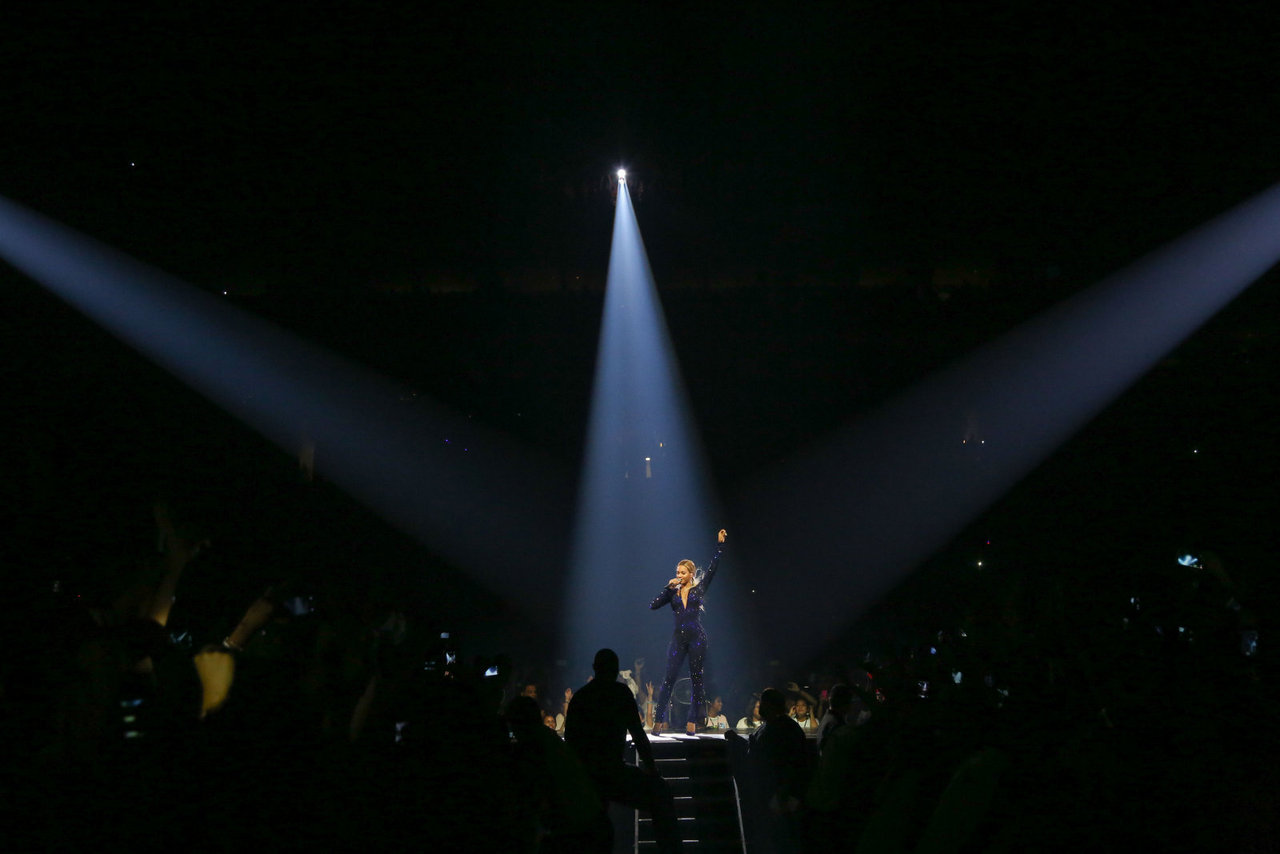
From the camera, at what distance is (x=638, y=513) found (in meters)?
16.0

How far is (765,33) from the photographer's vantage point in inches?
272

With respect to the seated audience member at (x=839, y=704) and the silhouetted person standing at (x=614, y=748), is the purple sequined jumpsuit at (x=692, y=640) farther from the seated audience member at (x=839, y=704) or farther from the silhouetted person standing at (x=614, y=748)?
the silhouetted person standing at (x=614, y=748)

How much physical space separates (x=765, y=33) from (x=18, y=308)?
6711 mm

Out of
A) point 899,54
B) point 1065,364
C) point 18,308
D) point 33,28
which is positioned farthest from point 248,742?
point 1065,364

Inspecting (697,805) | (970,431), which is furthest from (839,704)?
(970,431)

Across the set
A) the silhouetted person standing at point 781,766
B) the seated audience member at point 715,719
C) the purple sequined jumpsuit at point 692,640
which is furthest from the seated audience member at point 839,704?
the seated audience member at point 715,719

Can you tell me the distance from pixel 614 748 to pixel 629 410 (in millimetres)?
10522

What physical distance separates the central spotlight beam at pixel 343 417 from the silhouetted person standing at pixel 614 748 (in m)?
7.52

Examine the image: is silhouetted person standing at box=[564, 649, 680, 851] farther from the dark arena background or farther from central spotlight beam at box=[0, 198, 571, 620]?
central spotlight beam at box=[0, 198, 571, 620]

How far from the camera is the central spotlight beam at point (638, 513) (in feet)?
46.9

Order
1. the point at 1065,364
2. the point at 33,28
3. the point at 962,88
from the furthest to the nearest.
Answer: the point at 1065,364
the point at 962,88
the point at 33,28

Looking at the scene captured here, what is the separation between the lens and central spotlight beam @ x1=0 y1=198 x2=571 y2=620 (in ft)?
32.8

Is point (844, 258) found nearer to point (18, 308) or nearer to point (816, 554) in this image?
point (816, 554)

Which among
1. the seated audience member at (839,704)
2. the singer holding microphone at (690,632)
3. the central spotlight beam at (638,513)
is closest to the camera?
the seated audience member at (839,704)
